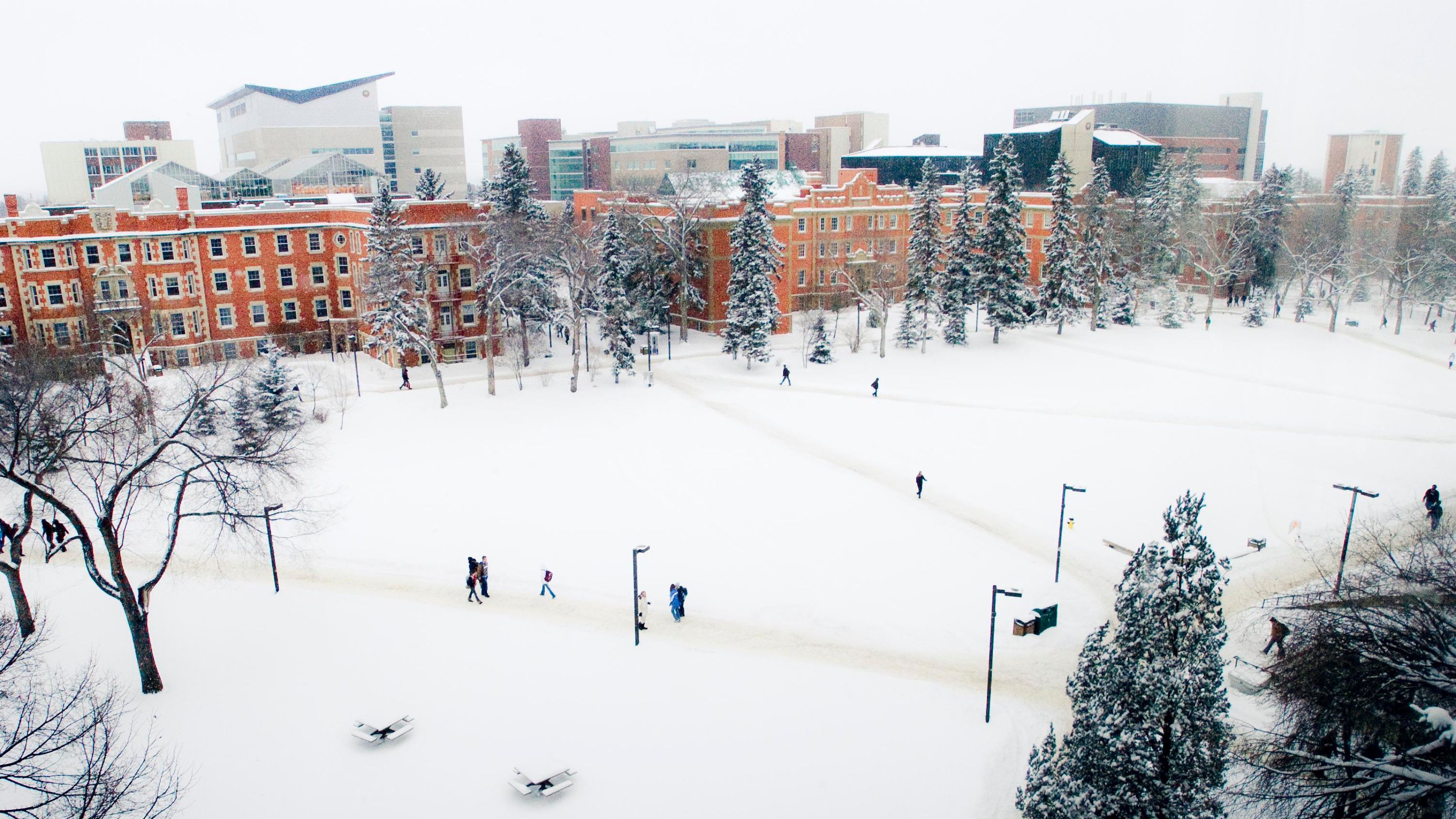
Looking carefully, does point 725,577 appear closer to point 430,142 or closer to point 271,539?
point 271,539

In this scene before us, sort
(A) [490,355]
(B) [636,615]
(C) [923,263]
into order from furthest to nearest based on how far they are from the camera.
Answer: (C) [923,263] → (A) [490,355] → (B) [636,615]

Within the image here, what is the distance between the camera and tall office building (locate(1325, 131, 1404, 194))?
29.0 m

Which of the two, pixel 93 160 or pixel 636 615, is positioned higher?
pixel 93 160

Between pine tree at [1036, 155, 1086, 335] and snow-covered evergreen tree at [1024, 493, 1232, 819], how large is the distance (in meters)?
41.2

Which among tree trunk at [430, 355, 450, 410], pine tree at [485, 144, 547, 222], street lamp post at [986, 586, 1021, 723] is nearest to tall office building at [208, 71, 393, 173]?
pine tree at [485, 144, 547, 222]

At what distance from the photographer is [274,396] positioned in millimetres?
33969

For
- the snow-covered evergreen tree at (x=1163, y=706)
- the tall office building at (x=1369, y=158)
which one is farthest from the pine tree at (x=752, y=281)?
the snow-covered evergreen tree at (x=1163, y=706)

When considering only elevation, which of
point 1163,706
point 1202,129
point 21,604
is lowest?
point 21,604

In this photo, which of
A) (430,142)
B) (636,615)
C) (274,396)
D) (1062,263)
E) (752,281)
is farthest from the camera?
(430,142)

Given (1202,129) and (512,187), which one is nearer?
(512,187)

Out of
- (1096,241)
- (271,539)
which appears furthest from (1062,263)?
(271,539)

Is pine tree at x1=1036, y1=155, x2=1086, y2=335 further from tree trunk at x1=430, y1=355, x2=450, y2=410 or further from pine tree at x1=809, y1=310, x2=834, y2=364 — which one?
tree trunk at x1=430, y1=355, x2=450, y2=410

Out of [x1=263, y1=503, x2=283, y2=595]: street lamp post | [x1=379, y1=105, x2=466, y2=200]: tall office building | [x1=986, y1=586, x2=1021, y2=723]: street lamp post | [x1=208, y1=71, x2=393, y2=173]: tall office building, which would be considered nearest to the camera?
[x1=986, y1=586, x2=1021, y2=723]: street lamp post

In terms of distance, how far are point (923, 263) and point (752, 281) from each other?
9664 millimetres
